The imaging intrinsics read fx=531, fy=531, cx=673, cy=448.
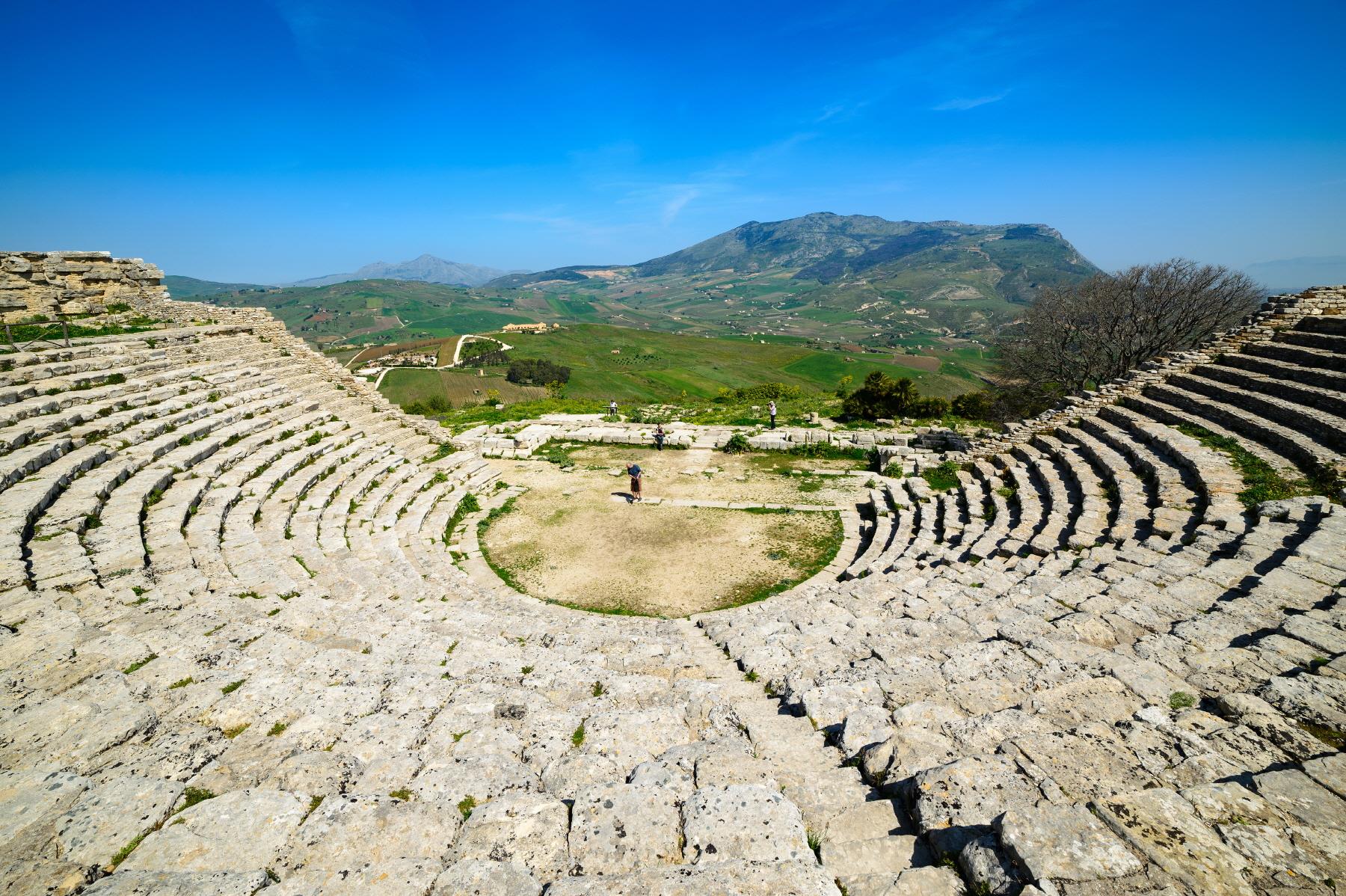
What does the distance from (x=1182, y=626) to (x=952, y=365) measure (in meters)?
116

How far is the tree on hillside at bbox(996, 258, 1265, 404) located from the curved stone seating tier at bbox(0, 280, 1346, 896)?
12828 millimetres

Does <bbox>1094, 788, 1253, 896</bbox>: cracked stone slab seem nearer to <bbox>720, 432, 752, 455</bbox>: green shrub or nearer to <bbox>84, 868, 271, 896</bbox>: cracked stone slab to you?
<bbox>84, 868, 271, 896</bbox>: cracked stone slab

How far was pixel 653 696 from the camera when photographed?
6422mm

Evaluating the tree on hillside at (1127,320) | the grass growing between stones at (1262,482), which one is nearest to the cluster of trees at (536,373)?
the tree on hillside at (1127,320)

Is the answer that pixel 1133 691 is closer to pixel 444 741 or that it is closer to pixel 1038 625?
pixel 1038 625

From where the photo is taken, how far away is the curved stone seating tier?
3.25m

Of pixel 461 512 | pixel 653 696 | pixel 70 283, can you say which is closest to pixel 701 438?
pixel 461 512

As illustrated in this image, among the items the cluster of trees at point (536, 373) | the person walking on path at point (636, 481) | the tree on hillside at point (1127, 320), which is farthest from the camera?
the cluster of trees at point (536, 373)

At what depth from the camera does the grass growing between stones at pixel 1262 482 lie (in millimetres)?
10047

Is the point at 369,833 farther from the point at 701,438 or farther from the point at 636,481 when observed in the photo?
the point at 701,438

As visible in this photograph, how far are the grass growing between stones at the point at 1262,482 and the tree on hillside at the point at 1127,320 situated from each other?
14.0 metres

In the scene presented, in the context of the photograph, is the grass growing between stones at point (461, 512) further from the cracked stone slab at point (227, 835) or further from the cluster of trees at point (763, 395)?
the cluster of trees at point (763, 395)

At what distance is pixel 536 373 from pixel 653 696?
75893 mm

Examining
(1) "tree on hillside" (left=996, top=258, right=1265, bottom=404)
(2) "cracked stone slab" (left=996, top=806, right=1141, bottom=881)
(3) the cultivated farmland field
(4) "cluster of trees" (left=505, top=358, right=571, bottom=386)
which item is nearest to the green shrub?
(1) "tree on hillside" (left=996, top=258, right=1265, bottom=404)
